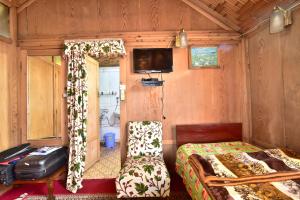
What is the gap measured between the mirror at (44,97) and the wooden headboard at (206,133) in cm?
195

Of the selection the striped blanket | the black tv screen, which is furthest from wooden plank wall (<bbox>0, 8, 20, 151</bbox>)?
the striped blanket

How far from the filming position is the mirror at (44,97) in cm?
292

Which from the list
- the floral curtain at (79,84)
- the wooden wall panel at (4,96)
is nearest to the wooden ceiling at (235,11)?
the floral curtain at (79,84)

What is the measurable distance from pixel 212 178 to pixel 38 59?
314 centimetres

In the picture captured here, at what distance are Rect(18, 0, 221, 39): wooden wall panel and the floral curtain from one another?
0.32 m

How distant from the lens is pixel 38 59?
9.86 ft

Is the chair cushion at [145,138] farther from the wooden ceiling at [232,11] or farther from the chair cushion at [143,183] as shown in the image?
the wooden ceiling at [232,11]

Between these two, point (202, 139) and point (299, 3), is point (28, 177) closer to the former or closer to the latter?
point (202, 139)

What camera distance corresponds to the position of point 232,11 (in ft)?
8.84

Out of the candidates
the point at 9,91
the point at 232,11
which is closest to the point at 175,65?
the point at 232,11

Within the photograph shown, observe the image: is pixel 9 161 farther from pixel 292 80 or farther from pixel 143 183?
pixel 292 80

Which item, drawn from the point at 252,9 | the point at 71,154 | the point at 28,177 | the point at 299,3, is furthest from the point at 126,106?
the point at 299,3

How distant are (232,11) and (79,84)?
8.34 feet

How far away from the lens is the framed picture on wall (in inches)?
112
